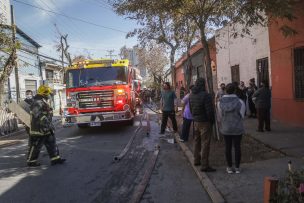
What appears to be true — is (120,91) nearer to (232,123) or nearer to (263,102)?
(263,102)

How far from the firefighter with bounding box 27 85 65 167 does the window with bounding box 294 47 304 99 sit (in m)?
7.78

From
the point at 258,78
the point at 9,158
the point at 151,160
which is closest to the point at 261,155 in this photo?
the point at 151,160

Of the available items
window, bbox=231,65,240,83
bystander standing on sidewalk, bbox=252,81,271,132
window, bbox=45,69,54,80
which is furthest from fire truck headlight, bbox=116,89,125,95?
window, bbox=45,69,54,80

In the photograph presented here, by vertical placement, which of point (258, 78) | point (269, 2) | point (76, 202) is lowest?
point (76, 202)

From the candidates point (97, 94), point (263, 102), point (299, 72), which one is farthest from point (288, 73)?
point (97, 94)

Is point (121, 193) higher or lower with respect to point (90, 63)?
lower

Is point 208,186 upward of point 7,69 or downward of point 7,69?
downward

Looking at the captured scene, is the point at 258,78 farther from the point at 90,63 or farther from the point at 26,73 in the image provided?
the point at 26,73

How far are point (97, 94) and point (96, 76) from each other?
0.84 metres

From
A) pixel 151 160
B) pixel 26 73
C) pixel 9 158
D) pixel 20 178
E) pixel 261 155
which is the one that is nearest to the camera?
pixel 20 178

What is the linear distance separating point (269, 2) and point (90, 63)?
9234mm

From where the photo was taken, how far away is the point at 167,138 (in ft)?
44.3

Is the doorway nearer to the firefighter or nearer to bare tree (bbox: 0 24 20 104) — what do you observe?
the firefighter

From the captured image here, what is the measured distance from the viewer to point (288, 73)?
13875 millimetres
